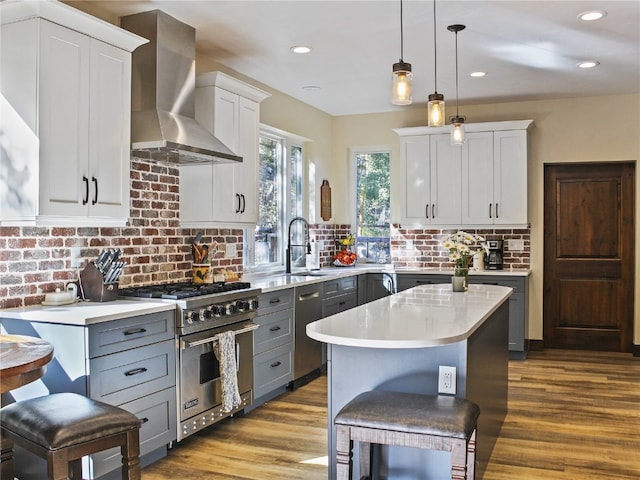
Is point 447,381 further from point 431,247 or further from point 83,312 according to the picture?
point 431,247

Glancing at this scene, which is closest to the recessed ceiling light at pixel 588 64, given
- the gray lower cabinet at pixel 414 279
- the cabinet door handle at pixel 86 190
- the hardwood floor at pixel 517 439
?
the gray lower cabinet at pixel 414 279

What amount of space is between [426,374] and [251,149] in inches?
102

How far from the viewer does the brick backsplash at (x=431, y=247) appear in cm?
648

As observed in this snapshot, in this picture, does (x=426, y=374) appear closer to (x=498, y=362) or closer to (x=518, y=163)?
(x=498, y=362)

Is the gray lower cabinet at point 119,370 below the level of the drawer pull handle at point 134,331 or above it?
below

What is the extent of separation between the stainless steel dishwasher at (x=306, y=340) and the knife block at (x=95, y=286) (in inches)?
70.3

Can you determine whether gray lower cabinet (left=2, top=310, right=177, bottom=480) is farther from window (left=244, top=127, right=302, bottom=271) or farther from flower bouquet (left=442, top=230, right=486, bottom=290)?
window (left=244, top=127, right=302, bottom=271)

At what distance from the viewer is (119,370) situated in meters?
3.05

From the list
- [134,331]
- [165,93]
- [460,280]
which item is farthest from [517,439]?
[165,93]

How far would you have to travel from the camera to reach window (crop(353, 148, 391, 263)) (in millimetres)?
7199

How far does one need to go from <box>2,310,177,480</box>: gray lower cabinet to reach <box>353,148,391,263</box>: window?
4130mm

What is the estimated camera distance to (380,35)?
4.25 meters

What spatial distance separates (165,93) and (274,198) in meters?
2.38

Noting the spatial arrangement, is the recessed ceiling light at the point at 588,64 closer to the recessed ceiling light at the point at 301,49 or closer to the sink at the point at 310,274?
the recessed ceiling light at the point at 301,49
